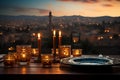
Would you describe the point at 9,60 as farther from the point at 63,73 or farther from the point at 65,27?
the point at 65,27

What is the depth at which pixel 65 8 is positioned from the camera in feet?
9.92

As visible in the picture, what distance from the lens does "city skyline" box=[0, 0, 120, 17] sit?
3.01 metres

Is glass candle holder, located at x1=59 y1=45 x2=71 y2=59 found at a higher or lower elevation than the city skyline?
lower

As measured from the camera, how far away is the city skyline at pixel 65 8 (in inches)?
118

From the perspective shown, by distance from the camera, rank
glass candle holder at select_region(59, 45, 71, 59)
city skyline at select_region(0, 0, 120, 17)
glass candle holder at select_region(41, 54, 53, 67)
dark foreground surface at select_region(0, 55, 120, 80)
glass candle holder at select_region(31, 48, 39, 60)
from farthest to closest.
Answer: city skyline at select_region(0, 0, 120, 17), glass candle holder at select_region(31, 48, 39, 60), glass candle holder at select_region(59, 45, 71, 59), glass candle holder at select_region(41, 54, 53, 67), dark foreground surface at select_region(0, 55, 120, 80)

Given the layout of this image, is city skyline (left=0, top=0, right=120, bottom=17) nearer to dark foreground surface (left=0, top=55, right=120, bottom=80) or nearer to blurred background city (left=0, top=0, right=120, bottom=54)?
blurred background city (left=0, top=0, right=120, bottom=54)

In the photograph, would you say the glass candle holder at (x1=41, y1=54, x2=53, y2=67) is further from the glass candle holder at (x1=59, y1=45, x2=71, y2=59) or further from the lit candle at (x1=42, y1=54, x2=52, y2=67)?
the glass candle holder at (x1=59, y1=45, x2=71, y2=59)

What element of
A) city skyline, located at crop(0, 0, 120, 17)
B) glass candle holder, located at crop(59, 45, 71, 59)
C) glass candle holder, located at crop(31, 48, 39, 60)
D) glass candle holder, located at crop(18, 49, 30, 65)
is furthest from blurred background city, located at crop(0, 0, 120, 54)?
glass candle holder, located at crop(18, 49, 30, 65)

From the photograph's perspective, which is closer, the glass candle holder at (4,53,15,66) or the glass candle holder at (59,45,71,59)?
the glass candle holder at (4,53,15,66)

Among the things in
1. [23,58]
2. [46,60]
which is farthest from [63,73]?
[23,58]

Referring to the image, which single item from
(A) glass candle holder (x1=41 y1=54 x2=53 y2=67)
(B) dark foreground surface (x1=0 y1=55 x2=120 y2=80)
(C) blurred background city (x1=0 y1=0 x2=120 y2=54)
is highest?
(C) blurred background city (x1=0 y1=0 x2=120 y2=54)

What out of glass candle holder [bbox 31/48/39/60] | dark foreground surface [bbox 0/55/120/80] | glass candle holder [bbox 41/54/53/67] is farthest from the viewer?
glass candle holder [bbox 31/48/39/60]

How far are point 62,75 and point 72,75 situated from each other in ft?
0.20

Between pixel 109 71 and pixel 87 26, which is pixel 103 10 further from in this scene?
pixel 109 71
